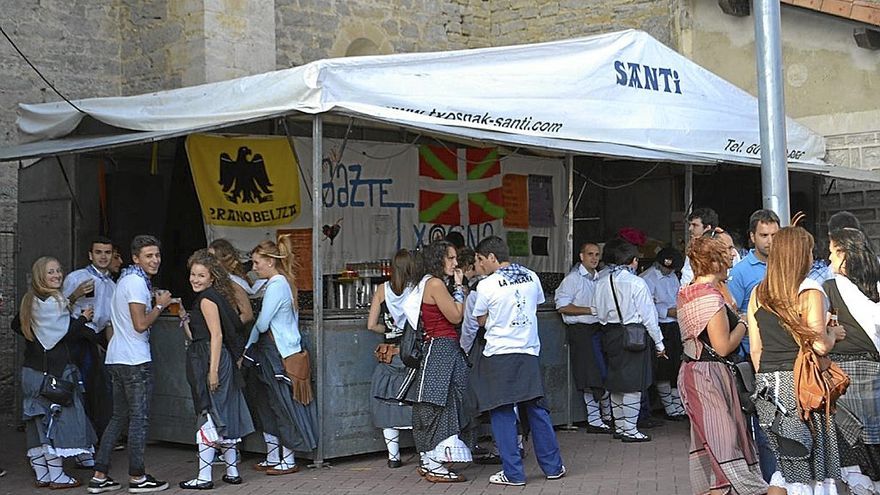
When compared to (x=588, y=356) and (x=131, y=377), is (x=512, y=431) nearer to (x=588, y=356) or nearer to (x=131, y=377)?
(x=588, y=356)

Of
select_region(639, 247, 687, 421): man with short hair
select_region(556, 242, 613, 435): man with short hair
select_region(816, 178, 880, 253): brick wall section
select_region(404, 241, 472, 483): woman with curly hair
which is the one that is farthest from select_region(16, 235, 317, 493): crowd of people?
select_region(816, 178, 880, 253): brick wall section

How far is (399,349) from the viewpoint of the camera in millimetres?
8672

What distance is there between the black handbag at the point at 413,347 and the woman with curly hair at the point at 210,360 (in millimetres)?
1208

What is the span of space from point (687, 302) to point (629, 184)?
21.6 ft

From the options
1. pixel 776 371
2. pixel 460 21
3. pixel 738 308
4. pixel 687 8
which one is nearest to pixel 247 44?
pixel 460 21

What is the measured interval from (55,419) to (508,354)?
10.6 ft

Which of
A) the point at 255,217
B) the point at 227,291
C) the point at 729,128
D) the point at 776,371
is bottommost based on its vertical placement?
the point at 776,371

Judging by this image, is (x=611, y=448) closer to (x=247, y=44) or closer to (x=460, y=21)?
(x=247, y=44)

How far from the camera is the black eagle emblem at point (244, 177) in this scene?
10.4 meters

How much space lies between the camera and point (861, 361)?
6.40 metres

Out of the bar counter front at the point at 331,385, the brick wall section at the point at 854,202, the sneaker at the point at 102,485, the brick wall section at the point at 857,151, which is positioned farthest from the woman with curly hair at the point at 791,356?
the brick wall section at the point at 857,151

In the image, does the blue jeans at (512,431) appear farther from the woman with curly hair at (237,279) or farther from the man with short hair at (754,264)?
the woman with curly hair at (237,279)

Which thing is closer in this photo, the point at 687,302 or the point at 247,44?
the point at 687,302

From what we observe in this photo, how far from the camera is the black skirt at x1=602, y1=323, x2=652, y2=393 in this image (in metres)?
9.84
